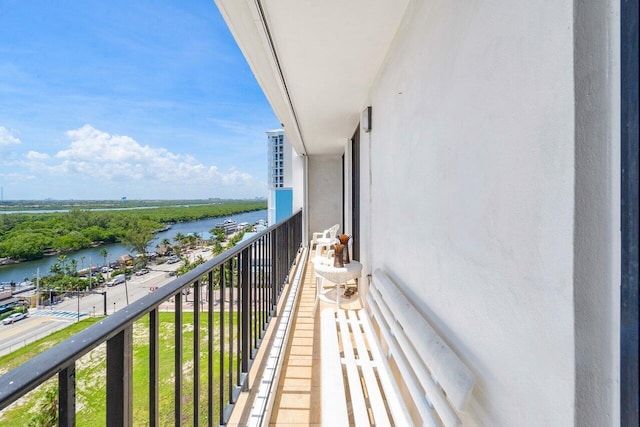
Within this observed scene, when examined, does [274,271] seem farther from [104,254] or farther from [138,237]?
[138,237]

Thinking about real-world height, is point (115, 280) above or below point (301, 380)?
above

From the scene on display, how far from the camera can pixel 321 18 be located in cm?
159

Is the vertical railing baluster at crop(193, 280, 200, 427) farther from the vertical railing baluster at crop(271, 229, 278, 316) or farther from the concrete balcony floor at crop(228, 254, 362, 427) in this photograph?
the vertical railing baluster at crop(271, 229, 278, 316)

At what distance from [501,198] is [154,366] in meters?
0.98

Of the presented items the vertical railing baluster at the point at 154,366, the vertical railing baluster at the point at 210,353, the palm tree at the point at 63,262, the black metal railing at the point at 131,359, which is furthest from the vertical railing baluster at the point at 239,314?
the palm tree at the point at 63,262

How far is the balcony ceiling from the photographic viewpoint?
4.88 feet

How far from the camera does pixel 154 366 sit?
769 mm

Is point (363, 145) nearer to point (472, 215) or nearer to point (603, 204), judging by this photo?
point (472, 215)

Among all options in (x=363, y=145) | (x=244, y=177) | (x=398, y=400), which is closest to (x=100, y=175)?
(x=244, y=177)

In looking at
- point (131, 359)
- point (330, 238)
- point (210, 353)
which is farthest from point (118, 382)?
point (330, 238)

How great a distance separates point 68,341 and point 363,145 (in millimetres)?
2888

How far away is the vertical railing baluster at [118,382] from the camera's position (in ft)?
2.02

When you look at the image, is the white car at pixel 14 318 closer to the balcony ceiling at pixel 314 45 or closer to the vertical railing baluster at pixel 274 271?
the vertical railing baluster at pixel 274 271

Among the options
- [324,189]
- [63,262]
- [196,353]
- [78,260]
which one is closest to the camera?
[196,353]
